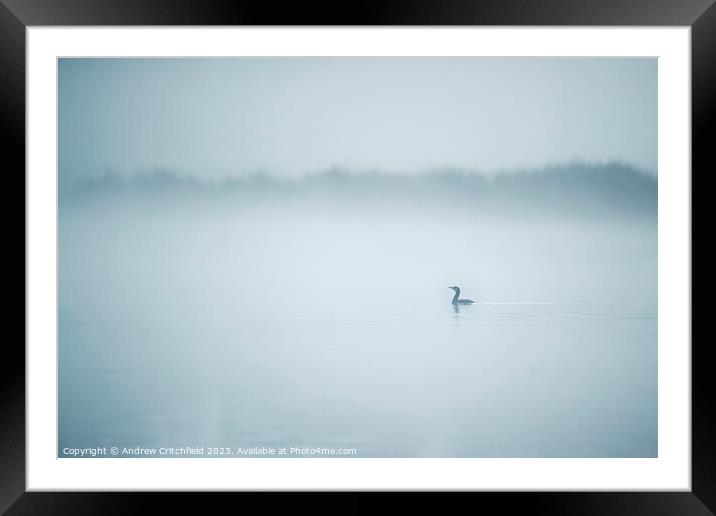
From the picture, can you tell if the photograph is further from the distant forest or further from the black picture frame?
the black picture frame

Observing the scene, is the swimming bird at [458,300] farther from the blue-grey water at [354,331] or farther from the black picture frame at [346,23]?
the black picture frame at [346,23]

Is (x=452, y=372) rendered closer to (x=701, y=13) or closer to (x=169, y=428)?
(x=169, y=428)

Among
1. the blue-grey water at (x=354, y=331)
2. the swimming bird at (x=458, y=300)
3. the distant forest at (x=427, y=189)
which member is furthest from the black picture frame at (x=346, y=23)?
the swimming bird at (x=458, y=300)

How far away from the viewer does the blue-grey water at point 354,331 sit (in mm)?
2791

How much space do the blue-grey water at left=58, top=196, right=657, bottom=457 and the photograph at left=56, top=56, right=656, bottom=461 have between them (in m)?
0.02

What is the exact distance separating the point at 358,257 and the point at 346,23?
3.01 metres

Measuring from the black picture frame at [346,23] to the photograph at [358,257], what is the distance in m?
0.74

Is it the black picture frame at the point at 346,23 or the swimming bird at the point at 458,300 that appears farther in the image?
the swimming bird at the point at 458,300

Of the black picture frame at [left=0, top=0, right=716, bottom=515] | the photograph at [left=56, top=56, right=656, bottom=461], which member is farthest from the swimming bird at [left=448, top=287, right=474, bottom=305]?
the black picture frame at [left=0, top=0, right=716, bottom=515]

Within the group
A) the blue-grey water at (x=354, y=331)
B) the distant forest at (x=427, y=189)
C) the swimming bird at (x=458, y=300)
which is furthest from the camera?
the swimming bird at (x=458, y=300)

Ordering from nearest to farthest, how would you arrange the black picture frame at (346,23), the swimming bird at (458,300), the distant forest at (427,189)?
the black picture frame at (346,23) → the distant forest at (427,189) → the swimming bird at (458,300)

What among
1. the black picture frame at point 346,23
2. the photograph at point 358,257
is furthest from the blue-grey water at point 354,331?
the black picture frame at point 346,23

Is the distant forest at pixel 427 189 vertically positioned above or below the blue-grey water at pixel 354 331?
above

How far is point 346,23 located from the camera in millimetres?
1597
